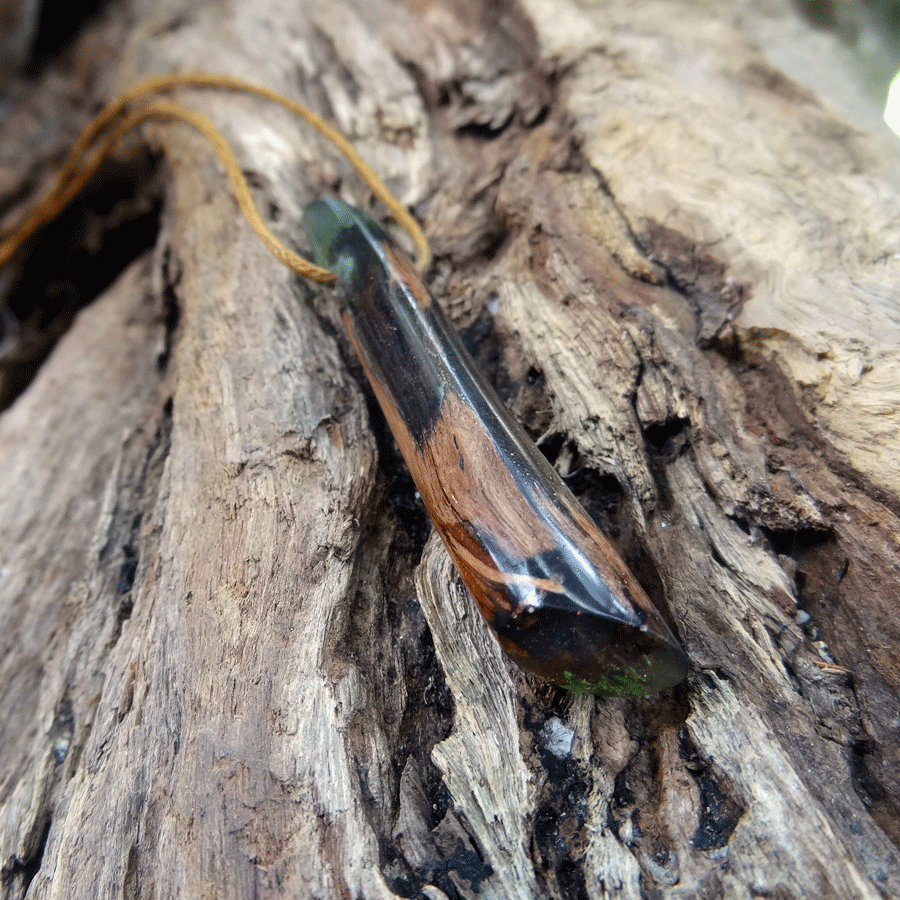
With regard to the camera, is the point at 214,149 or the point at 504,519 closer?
the point at 504,519

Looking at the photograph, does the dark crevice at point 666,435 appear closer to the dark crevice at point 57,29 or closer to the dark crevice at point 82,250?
the dark crevice at point 82,250

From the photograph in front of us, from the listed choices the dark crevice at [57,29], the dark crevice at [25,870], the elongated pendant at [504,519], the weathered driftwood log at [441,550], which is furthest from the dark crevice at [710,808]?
the dark crevice at [57,29]

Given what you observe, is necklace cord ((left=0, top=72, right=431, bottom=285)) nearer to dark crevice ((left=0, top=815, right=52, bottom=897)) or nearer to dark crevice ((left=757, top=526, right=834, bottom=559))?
dark crevice ((left=757, top=526, right=834, bottom=559))

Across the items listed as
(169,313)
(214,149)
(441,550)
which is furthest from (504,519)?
(214,149)

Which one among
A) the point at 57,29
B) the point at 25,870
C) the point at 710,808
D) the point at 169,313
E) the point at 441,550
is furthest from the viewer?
the point at 57,29

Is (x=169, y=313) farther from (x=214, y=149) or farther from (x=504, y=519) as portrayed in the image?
(x=504, y=519)
